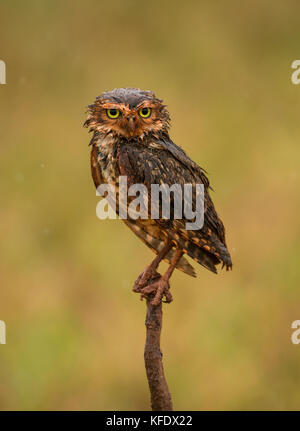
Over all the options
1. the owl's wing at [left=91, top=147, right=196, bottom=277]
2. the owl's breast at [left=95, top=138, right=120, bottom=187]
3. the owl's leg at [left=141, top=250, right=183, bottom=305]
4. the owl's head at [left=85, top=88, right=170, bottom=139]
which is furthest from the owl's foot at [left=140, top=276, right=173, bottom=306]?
the owl's head at [left=85, top=88, right=170, bottom=139]

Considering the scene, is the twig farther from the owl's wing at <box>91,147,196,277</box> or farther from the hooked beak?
the hooked beak

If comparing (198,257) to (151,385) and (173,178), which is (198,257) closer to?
(173,178)

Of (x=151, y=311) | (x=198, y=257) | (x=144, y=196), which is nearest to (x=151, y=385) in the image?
(x=151, y=311)

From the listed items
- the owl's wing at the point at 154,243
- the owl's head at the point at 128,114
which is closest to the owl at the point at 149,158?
the owl's head at the point at 128,114

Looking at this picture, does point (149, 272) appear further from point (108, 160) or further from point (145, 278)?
point (108, 160)

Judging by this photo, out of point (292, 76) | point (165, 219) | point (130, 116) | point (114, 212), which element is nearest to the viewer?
point (130, 116)

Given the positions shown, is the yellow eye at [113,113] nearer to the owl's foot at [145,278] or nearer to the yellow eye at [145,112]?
the yellow eye at [145,112]

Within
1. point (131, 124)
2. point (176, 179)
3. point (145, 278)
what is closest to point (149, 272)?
point (145, 278)
